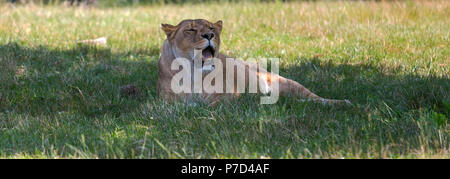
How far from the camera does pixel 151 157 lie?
425cm

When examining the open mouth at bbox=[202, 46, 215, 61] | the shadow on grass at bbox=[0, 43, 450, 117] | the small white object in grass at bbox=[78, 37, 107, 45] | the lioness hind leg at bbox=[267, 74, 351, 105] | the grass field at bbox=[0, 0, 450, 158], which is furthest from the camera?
the small white object in grass at bbox=[78, 37, 107, 45]

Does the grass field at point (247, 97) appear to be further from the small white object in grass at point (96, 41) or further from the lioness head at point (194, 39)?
the lioness head at point (194, 39)

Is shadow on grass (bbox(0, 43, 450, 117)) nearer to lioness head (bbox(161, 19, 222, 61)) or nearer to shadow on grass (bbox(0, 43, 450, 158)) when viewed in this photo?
shadow on grass (bbox(0, 43, 450, 158))

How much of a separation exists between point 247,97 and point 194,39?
0.78 metres


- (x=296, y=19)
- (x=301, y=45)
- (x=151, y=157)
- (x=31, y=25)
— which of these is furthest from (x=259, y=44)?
(x=151, y=157)

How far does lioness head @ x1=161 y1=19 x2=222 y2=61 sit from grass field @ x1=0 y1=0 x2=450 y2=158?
0.56 m

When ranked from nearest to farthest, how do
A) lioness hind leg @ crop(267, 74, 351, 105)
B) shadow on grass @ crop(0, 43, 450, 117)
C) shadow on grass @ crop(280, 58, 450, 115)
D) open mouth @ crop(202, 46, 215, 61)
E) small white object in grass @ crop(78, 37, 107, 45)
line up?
shadow on grass @ crop(280, 58, 450, 115) → open mouth @ crop(202, 46, 215, 61) → shadow on grass @ crop(0, 43, 450, 117) → lioness hind leg @ crop(267, 74, 351, 105) → small white object in grass @ crop(78, 37, 107, 45)

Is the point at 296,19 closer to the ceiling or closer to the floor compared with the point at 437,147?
closer to the ceiling

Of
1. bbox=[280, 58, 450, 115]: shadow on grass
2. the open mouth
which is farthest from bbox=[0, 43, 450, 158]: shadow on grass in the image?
the open mouth

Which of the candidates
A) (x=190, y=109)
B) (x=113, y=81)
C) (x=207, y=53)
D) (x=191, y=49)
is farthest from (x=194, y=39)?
(x=113, y=81)

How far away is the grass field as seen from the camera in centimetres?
446

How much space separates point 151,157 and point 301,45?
497 cm
